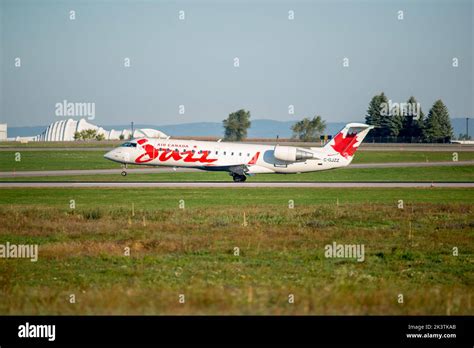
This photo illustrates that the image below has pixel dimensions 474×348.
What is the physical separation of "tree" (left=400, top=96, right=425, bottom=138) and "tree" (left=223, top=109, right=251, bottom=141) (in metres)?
41.4

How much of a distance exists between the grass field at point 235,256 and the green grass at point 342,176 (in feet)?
64.8

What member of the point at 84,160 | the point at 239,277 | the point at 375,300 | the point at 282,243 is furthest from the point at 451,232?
the point at 84,160

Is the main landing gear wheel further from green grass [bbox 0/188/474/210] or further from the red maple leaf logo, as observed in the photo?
the red maple leaf logo

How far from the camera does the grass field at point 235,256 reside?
16.2m

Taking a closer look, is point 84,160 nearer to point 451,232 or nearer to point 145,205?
point 145,205

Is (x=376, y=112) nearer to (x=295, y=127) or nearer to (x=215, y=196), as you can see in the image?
(x=295, y=127)

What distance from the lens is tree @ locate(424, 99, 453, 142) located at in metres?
156

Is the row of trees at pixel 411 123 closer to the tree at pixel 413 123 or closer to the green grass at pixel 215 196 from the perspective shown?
the tree at pixel 413 123

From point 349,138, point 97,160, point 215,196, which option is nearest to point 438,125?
point 97,160

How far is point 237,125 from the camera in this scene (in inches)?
7013

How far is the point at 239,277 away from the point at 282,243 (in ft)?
22.4

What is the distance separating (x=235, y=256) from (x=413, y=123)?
457 feet

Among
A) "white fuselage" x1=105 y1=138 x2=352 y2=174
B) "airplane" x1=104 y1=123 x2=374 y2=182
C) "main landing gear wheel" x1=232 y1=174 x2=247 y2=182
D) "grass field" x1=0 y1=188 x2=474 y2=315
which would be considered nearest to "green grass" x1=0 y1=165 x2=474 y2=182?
"white fuselage" x1=105 y1=138 x2=352 y2=174
